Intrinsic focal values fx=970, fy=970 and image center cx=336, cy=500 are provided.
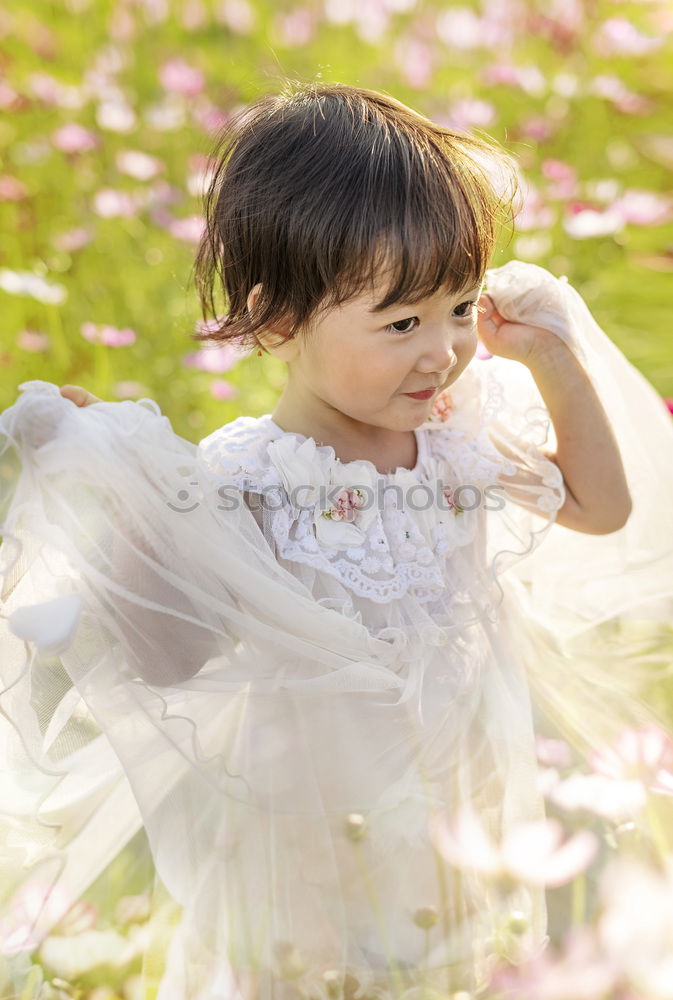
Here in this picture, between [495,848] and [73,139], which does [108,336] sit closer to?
[73,139]

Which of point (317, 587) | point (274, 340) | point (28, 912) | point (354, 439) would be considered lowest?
Result: point (28, 912)

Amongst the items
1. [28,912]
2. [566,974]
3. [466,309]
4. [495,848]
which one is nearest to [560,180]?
[466,309]

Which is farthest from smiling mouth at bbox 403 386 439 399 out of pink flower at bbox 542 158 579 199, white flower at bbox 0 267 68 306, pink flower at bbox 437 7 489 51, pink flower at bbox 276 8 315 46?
pink flower at bbox 276 8 315 46

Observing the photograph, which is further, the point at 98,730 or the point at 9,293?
the point at 9,293

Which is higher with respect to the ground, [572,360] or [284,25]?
[284,25]

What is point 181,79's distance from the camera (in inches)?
111

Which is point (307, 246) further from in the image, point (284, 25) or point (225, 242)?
point (284, 25)

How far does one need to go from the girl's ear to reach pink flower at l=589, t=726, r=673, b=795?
2.14 ft

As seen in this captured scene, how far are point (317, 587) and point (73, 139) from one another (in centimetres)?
193

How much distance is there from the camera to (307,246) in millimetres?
974

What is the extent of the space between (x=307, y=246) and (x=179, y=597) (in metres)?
0.38

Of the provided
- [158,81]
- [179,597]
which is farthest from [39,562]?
[158,81]

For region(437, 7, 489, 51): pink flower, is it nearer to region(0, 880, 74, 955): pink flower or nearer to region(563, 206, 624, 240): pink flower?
region(563, 206, 624, 240): pink flower

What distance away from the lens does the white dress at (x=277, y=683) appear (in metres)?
0.94
